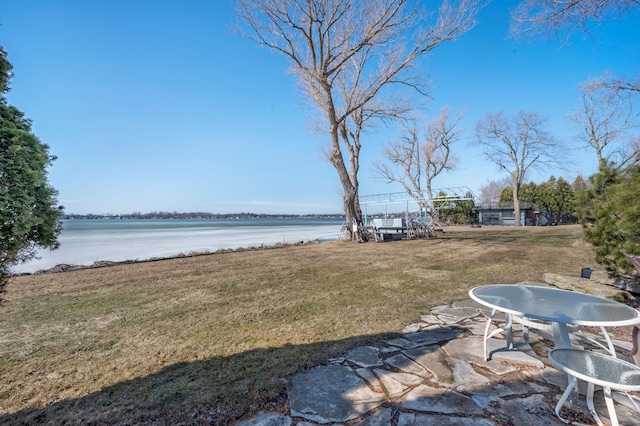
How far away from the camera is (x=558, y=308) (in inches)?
85.6

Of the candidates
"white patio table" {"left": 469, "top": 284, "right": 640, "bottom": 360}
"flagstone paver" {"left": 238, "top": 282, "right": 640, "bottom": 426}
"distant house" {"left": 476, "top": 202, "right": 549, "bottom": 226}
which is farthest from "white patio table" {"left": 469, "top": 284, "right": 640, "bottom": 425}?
"distant house" {"left": 476, "top": 202, "right": 549, "bottom": 226}

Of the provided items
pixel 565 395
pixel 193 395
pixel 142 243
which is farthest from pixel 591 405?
pixel 142 243

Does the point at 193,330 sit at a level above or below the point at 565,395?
below

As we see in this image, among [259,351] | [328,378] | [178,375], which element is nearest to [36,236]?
[178,375]

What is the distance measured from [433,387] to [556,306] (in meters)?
1.14

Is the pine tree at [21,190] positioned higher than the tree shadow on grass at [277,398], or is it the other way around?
the pine tree at [21,190]

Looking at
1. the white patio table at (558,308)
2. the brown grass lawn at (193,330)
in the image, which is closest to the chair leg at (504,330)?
the white patio table at (558,308)

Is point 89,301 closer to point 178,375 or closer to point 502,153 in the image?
point 178,375

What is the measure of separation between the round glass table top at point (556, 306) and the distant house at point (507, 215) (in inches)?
1237

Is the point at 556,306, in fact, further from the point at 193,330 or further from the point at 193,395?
the point at 193,330

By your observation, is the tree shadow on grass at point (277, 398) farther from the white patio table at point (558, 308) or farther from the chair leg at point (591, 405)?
the white patio table at point (558, 308)

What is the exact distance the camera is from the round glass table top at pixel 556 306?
193 cm

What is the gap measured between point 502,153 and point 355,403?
31.4 meters

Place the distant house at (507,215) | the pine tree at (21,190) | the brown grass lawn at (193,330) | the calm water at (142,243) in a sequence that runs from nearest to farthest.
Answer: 1. the pine tree at (21,190)
2. the brown grass lawn at (193,330)
3. the calm water at (142,243)
4. the distant house at (507,215)
